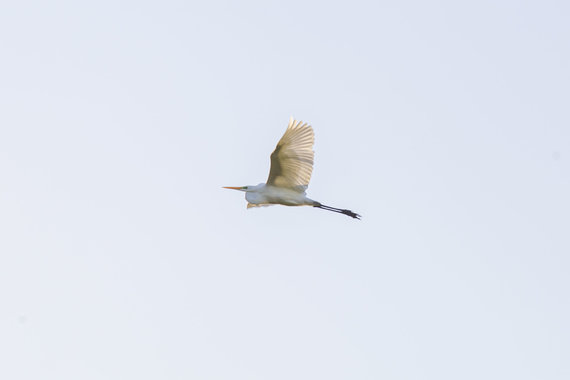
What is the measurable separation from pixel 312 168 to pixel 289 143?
0.70m

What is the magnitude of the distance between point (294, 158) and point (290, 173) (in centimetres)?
40

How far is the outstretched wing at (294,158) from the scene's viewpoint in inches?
690

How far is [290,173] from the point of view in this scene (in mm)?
18156

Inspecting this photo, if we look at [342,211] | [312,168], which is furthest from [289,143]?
[342,211]

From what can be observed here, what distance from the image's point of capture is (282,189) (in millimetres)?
18484

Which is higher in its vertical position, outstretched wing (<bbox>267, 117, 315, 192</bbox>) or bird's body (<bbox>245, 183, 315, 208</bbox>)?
outstretched wing (<bbox>267, 117, 315, 192</bbox>)

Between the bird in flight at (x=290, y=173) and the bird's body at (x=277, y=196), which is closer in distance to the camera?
the bird in flight at (x=290, y=173)

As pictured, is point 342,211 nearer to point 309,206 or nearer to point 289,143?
point 309,206

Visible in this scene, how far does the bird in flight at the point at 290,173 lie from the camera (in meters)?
17.6

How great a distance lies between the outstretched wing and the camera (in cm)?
1753

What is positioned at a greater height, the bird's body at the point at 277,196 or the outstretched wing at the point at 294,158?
the outstretched wing at the point at 294,158

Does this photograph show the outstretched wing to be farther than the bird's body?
No

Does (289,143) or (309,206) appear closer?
(289,143)

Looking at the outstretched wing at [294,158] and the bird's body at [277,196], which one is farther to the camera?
the bird's body at [277,196]
